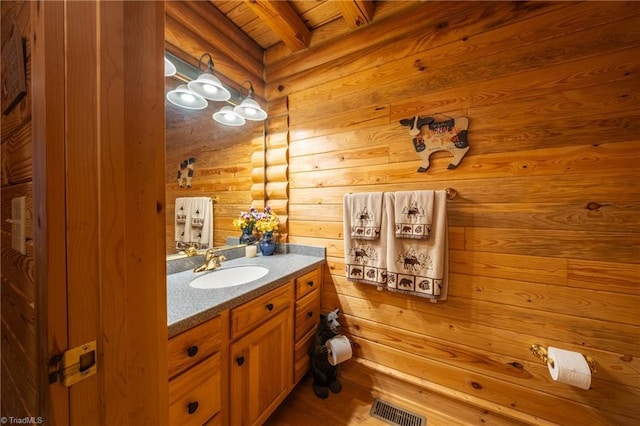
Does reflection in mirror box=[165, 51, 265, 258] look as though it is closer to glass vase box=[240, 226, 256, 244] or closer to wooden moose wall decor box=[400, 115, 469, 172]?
glass vase box=[240, 226, 256, 244]

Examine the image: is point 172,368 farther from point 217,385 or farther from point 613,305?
point 613,305

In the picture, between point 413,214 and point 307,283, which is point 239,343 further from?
point 413,214

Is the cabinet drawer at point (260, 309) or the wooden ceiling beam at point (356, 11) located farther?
the wooden ceiling beam at point (356, 11)

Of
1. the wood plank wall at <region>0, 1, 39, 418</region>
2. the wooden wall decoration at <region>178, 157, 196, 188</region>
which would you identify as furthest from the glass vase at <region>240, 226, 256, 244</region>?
the wood plank wall at <region>0, 1, 39, 418</region>

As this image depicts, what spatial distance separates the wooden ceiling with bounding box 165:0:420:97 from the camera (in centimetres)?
135

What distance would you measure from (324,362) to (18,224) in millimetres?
1490

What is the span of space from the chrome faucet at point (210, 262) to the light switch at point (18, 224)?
A: 891 mm

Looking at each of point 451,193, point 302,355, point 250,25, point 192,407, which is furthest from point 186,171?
point 451,193

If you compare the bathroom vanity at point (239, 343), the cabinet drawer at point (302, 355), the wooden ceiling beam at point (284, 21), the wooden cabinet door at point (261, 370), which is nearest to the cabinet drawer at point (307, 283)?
the bathroom vanity at point (239, 343)

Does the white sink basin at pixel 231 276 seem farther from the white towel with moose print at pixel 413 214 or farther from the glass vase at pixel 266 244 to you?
the white towel with moose print at pixel 413 214

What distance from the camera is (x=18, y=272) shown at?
530 millimetres

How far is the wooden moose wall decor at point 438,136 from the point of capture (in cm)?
126

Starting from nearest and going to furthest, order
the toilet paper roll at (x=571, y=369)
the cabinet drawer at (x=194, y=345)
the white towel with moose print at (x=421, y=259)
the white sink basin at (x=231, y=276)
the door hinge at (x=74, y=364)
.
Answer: the door hinge at (x=74, y=364) → the cabinet drawer at (x=194, y=345) → the toilet paper roll at (x=571, y=369) → the white towel with moose print at (x=421, y=259) → the white sink basin at (x=231, y=276)

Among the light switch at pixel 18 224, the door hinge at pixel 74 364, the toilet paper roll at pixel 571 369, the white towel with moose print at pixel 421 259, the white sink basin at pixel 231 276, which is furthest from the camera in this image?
the white sink basin at pixel 231 276
